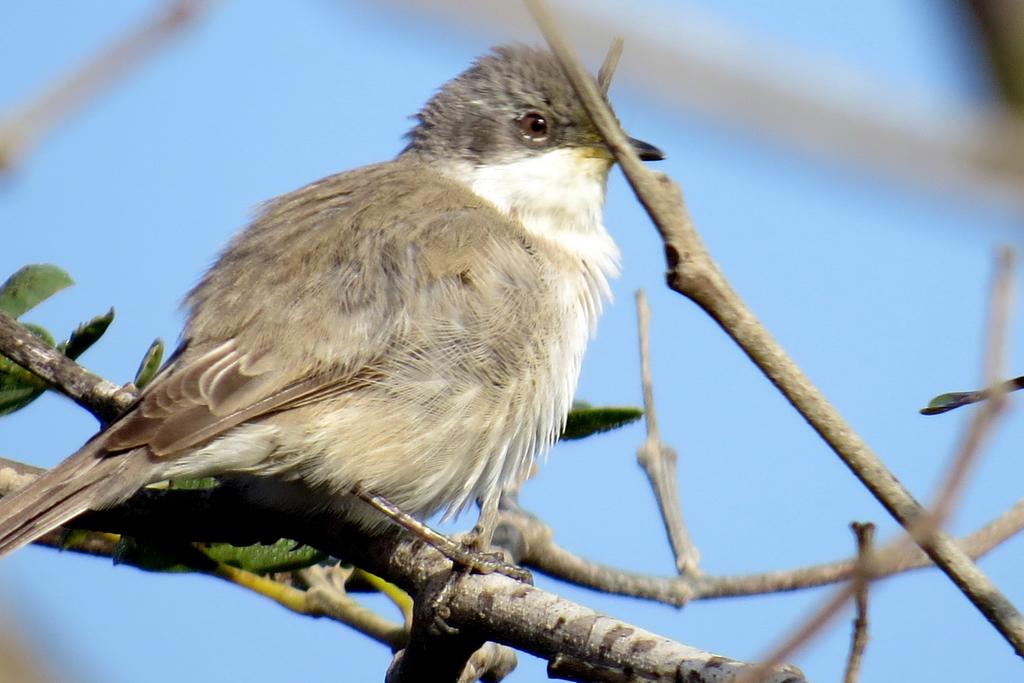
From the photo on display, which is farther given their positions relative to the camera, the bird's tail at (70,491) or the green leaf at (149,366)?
the green leaf at (149,366)

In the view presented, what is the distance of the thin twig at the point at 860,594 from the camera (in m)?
1.56

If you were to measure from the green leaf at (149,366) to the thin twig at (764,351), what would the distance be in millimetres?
3270

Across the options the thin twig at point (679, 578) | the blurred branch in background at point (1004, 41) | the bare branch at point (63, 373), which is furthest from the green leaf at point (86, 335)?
the blurred branch in background at point (1004, 41)

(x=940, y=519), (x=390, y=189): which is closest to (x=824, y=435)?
(x=940, y=519)

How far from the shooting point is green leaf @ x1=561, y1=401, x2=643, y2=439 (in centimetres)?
497

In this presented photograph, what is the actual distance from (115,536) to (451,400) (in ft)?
4.38

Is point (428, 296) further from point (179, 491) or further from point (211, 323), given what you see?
point (179, 491)

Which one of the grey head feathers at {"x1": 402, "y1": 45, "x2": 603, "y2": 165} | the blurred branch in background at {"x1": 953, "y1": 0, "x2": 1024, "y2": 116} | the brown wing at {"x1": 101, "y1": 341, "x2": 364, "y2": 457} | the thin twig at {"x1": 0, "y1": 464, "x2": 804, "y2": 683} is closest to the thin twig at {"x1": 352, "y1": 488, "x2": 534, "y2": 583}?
the thin twig at {"x1": 0, "y1": 464, "x2": 804, "y2": 683}

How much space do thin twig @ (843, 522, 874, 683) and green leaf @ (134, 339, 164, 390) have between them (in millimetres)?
3517

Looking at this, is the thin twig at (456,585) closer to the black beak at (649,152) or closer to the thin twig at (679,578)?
the thin twig at (679,578)

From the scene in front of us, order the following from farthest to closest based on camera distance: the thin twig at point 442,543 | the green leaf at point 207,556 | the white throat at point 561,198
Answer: the white throat at point 561,198, the green leaf at point 207,556, the thin twig at point 442,543

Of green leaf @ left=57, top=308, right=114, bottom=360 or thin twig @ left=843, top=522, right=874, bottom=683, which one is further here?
green leaf @ left=57, top=308, right=114, bottom=360

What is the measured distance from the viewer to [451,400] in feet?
15.9

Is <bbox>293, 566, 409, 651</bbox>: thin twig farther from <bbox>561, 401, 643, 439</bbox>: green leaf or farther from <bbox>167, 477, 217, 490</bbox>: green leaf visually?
<bbox>561, 401, 643, 439</bbox>: green leaf
